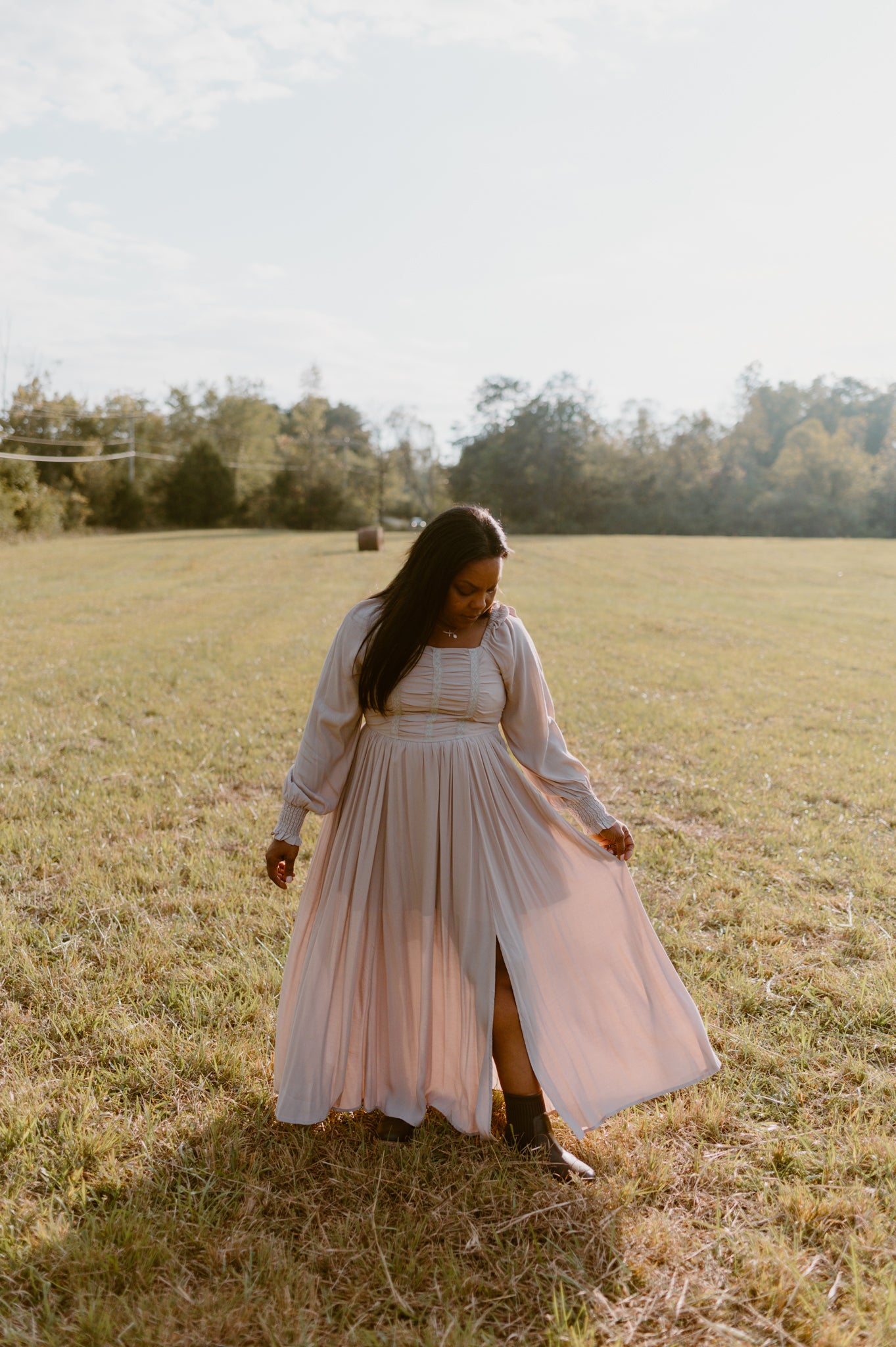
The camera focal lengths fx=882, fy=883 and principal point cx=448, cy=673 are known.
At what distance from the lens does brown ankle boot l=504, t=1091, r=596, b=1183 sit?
2.65m

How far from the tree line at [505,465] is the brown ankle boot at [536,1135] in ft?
152

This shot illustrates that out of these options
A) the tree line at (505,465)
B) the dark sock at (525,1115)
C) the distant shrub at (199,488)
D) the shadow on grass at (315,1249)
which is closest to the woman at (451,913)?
the dark sock at (525,1115)

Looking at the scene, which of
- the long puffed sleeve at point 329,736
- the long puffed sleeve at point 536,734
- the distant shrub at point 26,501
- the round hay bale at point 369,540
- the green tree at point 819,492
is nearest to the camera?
the long puffed sleeve at point 329,736

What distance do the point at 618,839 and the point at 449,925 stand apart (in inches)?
25.8

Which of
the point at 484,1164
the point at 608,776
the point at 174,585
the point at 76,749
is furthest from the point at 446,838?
the point at 174,585

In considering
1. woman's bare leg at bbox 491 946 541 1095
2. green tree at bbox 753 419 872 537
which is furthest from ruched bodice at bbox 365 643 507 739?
green tree at bbox 753 419 872 537

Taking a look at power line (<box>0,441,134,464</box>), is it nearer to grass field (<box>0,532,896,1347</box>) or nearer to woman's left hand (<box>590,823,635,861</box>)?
grass field (<box>0,532,896,1347</box>)

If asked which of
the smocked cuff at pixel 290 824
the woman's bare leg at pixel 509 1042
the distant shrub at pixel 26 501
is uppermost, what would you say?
the distant shrub at pixel 26 501

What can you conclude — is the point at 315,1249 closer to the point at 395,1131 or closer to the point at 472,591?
the point at 395,1131

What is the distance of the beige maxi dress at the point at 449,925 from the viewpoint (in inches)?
108

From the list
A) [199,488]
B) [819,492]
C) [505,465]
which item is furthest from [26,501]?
[819,492]

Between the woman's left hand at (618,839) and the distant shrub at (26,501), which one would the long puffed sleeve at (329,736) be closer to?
the woman's left hand at (618,839)

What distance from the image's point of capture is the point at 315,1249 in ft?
7.71

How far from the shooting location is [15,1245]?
7.62 feet
